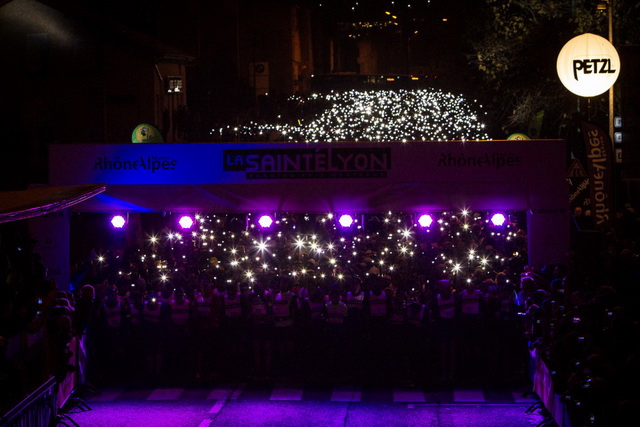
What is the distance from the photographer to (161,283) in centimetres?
1572

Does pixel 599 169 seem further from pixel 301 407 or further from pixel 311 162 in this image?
pixel 301 407

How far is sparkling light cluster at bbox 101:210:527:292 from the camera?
1738 cm

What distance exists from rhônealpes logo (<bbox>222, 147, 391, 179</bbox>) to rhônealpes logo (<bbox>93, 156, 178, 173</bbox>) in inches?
43.3

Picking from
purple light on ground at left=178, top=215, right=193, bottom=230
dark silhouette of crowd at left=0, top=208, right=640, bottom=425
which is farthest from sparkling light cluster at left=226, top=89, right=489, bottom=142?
dark silhouette of crowd at left=0, top=208, right=640, bottom=425

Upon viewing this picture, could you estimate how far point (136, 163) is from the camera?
604 inches

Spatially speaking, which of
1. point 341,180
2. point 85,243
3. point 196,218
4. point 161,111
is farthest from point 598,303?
point 161,111

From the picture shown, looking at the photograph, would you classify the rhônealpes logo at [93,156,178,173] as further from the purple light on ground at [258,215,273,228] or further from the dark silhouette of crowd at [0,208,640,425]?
the dark silhouette of crowd at [0,208,640,425]

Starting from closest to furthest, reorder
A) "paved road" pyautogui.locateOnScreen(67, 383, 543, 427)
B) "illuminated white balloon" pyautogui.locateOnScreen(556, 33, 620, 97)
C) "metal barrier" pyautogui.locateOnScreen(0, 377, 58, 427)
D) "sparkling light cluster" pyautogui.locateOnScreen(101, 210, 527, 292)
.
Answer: "metal barrier" pyautogui.locateOnScreen(0, 377, 58, 427), "paved road" pyautogui.locateOnScreen(67, 383, 543, 427), "illuminated white balloon" pyautogui.locateOnScreen(556, 33, 620, 97), "sparkling light cluster" pyautogui.locateOnScreen(101, 210, 527, 292)

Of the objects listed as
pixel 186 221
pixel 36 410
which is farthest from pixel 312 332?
pixel 36 410

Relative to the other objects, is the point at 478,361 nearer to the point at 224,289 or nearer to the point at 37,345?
the point at 224,289

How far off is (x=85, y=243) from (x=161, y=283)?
7.00 metres

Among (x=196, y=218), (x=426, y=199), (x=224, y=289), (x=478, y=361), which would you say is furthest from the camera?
(x=196, y=218)

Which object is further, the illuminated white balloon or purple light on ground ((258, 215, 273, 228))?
purple light on ground ((258, 215, 273, 228))

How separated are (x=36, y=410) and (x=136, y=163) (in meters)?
6.94
